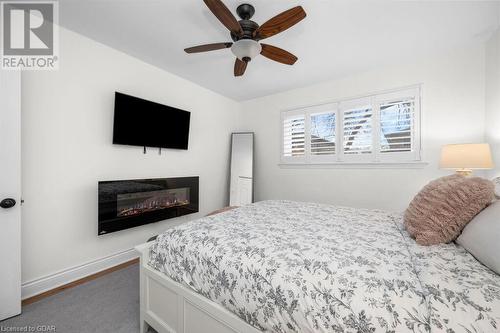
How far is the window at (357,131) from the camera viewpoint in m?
2.64

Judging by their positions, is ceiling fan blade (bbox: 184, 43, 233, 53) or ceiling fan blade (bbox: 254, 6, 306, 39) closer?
ceiling fan blade (bbox: 254, 6, 306, 39)

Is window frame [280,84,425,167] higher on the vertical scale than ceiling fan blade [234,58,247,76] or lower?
lower

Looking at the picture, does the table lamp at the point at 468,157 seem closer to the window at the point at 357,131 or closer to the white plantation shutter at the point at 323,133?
the window at the point at 357,131

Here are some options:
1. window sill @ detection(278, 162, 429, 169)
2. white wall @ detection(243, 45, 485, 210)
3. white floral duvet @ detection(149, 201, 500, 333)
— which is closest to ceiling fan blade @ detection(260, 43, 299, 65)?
white wall @ detection(243, 45, 485, 210)

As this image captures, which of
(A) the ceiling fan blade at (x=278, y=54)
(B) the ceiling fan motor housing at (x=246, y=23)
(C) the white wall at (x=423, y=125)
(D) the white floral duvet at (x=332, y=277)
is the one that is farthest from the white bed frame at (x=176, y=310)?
(C) the white wall at (x=423, y=125)

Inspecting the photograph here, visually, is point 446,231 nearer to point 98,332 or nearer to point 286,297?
point 286,297

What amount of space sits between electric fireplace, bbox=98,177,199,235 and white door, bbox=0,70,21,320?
2.04ft

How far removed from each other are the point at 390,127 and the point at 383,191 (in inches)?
34.4

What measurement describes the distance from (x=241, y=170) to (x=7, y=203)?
2.90 metres

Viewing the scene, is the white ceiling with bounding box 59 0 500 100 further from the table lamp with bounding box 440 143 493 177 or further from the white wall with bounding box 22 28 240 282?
the table lamp with bounding box 440 143 493 177

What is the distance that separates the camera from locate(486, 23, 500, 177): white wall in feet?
6.52

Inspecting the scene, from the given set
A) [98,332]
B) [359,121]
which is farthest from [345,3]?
[98,332]

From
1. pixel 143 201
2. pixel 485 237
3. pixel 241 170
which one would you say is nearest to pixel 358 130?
pixel 241 170

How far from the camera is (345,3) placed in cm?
170
